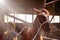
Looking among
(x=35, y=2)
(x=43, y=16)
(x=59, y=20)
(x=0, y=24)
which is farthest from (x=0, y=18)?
(x=59, y=20)

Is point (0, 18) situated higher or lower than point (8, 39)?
higher

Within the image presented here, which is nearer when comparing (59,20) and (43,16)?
(43,16)

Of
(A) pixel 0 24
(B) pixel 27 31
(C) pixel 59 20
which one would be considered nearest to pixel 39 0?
(B) pixel 27 31

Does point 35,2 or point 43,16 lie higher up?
point 35,2

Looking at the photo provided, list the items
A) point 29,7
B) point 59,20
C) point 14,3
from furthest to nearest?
point 59,20 < point 29,7 < point 14,3

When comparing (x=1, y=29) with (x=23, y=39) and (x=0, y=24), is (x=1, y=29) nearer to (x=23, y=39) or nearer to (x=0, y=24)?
(x=0, y=24)

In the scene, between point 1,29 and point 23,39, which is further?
point 23,39

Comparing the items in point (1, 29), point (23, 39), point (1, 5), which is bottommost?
point (23, 39)

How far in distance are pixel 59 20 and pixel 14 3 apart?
1.92 m

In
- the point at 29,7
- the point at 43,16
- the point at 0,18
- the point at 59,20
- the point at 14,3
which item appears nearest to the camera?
the point at 0,18

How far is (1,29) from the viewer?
0.58 metres

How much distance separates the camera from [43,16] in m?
0.85

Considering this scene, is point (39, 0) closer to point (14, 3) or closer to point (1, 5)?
point (14, 3)

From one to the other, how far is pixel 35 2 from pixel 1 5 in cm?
38
